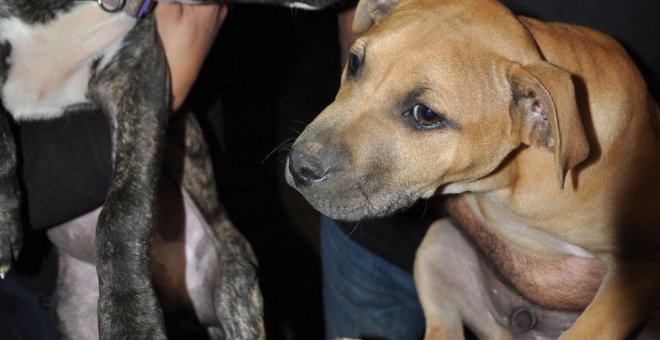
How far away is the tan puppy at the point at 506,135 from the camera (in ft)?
6.21

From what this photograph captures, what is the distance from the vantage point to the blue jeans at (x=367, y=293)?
113 inches

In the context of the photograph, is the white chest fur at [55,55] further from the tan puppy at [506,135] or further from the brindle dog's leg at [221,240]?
the tan puppy at [506,135]

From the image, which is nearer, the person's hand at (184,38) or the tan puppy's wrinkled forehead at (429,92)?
the tan puppy's wrinkled forehead at (429,92)

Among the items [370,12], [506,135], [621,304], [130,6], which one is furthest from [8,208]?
[621,304]

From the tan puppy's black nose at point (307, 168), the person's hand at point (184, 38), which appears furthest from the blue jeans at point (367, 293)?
the tan puppy's black nose at point (307, 168)

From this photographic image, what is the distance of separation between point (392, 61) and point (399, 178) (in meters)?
0.28

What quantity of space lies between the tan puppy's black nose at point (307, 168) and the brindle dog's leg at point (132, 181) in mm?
684

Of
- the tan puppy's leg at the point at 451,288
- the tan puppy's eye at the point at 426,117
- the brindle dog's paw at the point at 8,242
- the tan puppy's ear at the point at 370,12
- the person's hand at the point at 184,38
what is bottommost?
the tan puppy's leg at the point at 451,288

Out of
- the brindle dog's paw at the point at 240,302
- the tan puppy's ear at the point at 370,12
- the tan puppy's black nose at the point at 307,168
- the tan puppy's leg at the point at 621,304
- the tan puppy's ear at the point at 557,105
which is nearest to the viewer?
the tan puppy's ear at the point at 557,105

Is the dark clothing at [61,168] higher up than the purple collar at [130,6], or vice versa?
the purple collar at [130,6]

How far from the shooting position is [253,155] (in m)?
5.23

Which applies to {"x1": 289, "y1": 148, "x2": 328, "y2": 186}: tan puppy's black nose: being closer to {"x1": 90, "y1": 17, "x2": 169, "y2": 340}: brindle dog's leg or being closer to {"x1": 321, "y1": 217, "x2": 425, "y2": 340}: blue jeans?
{"x1": 90, "y1": 17, "x2": 169, "y2": 340}: brindle dog's leg

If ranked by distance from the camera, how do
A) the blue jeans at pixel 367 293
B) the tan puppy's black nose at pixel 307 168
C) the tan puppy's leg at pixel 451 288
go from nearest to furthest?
the tan puppy's black nose at pixel 307 168, the tan puppy's leg at pixel 451 288, the blue jeans at pixel 367 293

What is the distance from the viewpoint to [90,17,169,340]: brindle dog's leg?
2.28 m
